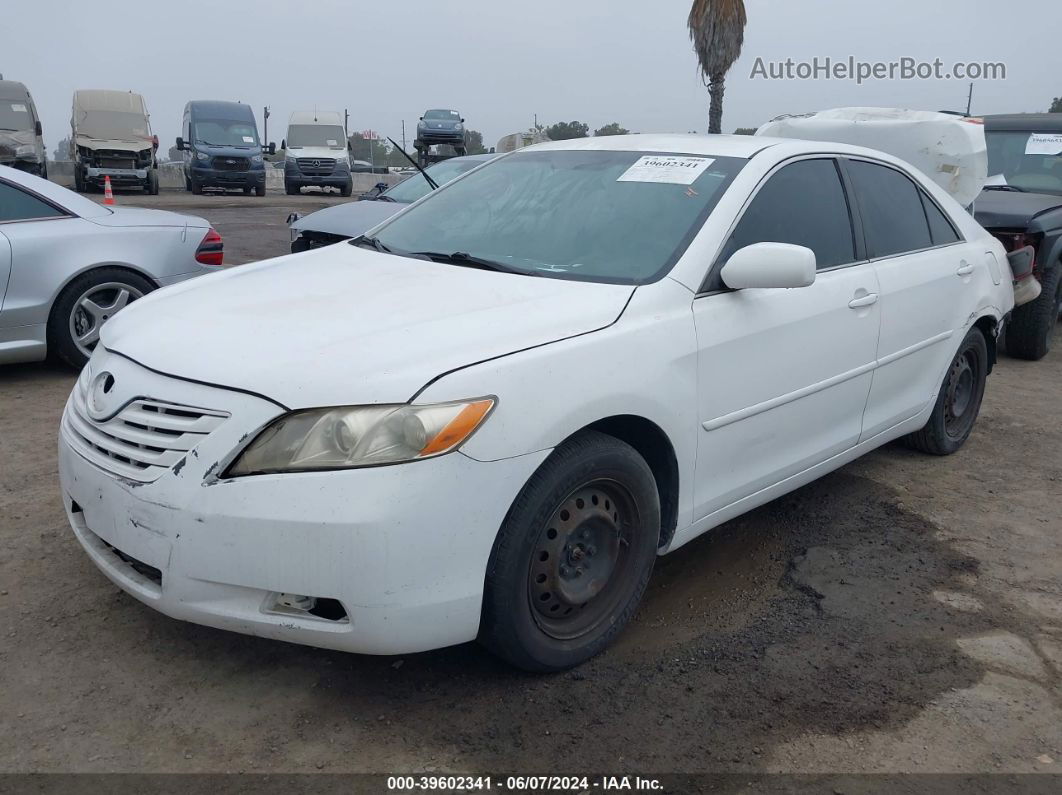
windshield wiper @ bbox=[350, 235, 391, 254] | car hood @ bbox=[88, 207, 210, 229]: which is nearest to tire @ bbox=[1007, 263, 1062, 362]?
windshield wiper @ bbox=[350, 235, 391, 254]

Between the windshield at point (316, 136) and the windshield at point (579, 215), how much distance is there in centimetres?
2362

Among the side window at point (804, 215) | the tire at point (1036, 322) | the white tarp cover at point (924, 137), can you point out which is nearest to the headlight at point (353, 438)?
the side window at point (804, 215)

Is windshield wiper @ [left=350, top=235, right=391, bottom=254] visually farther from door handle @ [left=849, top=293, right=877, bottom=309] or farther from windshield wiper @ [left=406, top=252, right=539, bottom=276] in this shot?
door handle @ [left=849, top=293, right=877, bottom=309]

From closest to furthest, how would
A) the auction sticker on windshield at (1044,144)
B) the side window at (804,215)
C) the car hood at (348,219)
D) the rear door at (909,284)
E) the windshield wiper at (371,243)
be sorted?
the side window at (804,215) < the windshield wiper at (371,243) < the rear door at (909,284) < the car hood at (348,219) < the auction sticker on windshield at (1044,144)

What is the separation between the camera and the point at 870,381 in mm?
4020

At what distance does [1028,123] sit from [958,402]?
196 inches

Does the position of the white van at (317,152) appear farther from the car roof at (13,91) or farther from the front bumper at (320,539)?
the front bumper at (320,539)

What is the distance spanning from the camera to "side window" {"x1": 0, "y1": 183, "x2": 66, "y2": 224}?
5805mm

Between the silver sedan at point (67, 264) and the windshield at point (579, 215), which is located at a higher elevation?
the windshield at point (579, 215)

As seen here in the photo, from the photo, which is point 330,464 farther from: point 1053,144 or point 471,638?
point 1053,144

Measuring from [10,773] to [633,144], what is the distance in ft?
9.91

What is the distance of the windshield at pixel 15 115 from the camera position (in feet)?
69.5

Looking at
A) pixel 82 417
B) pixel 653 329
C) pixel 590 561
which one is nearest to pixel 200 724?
pixel 82 417

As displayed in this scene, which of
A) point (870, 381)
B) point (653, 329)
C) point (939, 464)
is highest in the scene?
point (653, 329)
